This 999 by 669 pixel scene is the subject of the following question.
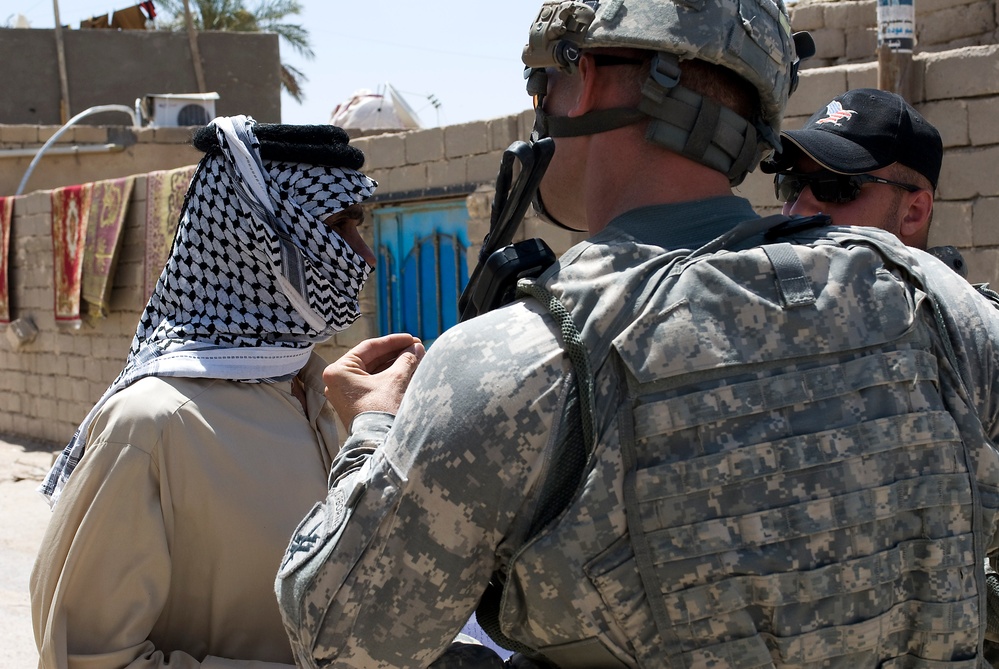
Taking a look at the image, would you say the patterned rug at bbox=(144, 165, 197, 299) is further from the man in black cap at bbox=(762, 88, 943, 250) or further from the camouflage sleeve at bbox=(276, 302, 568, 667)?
the camouflage sleeve at bbox=(276, 302, 568, 667)

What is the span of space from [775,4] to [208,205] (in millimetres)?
1307

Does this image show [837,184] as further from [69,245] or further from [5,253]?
[5,253]

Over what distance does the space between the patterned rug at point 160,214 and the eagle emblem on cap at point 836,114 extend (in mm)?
6384

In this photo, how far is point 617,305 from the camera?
1.13 meters

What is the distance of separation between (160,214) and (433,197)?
2.78 metres

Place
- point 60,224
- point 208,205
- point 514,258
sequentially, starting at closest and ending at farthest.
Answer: point 514,258 < point 208,205 < point 60,224

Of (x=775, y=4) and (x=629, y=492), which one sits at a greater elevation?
(x=775, y=4)

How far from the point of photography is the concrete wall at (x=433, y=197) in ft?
13.6

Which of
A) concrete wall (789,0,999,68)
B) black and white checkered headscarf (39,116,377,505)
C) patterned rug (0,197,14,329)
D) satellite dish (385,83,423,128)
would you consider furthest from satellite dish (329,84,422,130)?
black and white checkered headscarf (39,116,377,505)

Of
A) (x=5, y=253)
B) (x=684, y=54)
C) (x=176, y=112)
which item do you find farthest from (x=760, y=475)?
(x=176, y=112)

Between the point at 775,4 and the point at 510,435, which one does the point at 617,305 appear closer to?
the point at 510,435

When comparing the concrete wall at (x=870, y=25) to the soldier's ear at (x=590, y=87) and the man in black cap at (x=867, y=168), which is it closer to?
the man in black cap at (x=867, y=168)

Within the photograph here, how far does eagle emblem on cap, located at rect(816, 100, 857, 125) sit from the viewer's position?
2225mm

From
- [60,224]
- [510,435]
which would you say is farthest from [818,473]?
[60,224]
